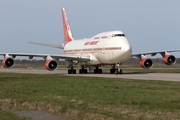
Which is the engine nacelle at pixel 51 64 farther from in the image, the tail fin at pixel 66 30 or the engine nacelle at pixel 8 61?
the tail fin at pixel 66 30

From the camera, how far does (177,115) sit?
12.6 metres

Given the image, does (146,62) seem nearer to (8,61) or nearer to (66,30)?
(8,61)

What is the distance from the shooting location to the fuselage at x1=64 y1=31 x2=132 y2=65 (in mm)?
41875

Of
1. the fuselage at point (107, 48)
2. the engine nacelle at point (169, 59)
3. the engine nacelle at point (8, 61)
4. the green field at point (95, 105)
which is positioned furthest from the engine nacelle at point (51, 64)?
Answer: the green field at point (95, 105)

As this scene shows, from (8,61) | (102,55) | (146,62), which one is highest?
(102,55)

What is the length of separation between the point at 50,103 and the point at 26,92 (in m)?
4.75

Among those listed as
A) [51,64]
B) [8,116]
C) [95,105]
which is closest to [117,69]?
[51,64]

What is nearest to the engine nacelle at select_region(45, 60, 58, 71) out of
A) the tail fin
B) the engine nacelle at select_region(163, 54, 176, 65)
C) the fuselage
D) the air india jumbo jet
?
the air india jumbo jet

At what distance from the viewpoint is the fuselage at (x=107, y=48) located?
41.9m

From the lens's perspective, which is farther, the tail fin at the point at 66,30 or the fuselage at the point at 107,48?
the tail fin at the point at 66,30

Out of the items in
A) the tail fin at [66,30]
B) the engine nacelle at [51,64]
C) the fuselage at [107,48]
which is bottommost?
the engine nacelle at [51,64]

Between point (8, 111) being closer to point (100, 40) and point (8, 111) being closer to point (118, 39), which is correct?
point (118, 39)

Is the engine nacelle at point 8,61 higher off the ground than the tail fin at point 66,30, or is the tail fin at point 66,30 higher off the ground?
the tail fin at point 66,30

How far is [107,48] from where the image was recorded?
144 feet
